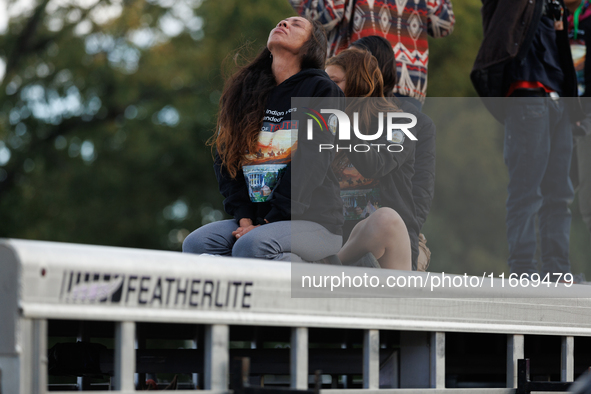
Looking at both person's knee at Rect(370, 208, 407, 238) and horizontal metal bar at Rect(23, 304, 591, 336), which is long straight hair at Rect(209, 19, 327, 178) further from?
horizontal metal bar at Rect(23, 304, 591, 336)

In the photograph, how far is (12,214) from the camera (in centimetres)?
1395

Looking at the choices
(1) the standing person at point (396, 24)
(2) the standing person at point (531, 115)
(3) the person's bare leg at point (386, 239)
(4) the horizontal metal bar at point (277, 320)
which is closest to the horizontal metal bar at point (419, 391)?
(4) the horizontal metal bar at point (277, 320)

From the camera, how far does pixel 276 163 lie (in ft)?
10.2

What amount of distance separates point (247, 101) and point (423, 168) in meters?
1.06

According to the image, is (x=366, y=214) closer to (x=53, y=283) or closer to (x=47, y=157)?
(x=53, y=283)

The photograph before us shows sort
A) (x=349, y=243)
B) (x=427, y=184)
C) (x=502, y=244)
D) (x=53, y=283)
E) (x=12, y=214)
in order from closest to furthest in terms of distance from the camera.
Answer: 1. (x=53, y=283)
2. (x=349, y=243)
3. (x=427, y=184)
4. (x=12, y=214)
5. (x=502, y=244)

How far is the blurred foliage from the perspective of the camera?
45.6ft

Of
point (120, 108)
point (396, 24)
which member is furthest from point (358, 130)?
point (120, 108)

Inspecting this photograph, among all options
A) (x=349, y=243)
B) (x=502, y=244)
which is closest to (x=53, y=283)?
(x=349, y=243)

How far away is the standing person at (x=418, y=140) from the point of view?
3805mm

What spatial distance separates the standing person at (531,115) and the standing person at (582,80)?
17.0 inches

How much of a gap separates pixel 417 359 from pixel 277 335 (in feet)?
3.22

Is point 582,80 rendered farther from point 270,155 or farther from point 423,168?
point 270,155

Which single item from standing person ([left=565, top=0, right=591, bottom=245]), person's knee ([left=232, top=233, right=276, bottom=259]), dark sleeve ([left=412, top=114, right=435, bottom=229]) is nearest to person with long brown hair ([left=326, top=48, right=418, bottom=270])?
dark sleeve ([left=412, top=114, right=435, bottom=229])
